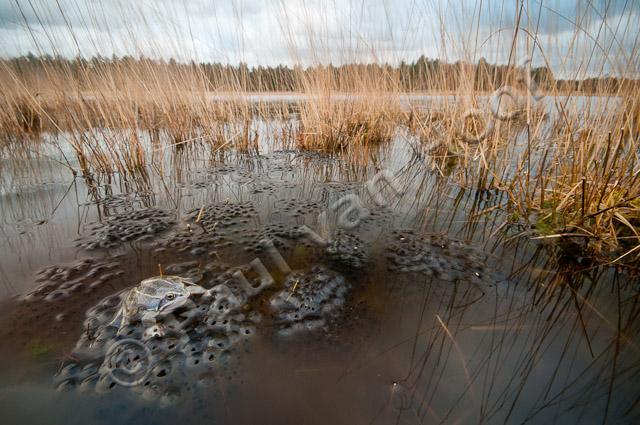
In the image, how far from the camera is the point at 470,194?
227 centimetres

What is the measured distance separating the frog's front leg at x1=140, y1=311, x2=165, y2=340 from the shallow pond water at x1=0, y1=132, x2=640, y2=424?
14mm

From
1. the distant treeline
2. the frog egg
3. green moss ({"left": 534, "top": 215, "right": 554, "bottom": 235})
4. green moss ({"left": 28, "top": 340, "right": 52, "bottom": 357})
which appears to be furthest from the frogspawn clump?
the distant treeline

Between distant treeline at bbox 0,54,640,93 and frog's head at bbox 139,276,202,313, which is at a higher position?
distant treeline at bbox 0,54,640,93

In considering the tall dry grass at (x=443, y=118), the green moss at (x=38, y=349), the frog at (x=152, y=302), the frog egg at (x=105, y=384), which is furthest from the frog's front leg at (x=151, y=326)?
the tall dry grass at (x=443, y=118)

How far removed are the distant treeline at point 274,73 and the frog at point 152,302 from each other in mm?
2294

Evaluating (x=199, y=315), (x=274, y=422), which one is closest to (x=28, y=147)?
(x=199, y=315)

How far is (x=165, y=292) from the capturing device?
1014 millimetres

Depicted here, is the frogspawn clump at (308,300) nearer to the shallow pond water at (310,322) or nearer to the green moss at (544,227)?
the shallow pond water at (310,322)

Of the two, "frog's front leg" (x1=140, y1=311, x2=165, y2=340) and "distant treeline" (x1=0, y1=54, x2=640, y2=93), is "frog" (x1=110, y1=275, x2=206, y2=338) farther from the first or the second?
"distant treeline" (x1=0, y1=54, x2=640, y2=93)

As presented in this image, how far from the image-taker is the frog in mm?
939

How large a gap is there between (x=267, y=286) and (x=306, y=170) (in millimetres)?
1803

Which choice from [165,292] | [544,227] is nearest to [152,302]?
[165,292]

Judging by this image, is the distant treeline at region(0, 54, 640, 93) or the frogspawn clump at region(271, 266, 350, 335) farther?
the distant treeline at region(0, 54, 640, 93)

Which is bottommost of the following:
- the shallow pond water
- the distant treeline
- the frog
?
the shallow pond water
